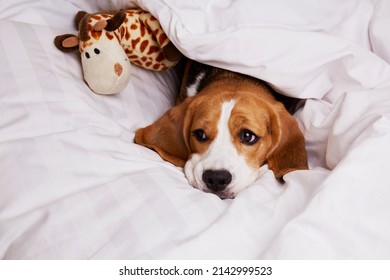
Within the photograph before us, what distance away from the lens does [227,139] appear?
1.80 meters

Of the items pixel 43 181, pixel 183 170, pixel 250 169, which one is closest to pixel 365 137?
pixel 250 169

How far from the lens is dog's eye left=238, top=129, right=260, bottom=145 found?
182 centimetres

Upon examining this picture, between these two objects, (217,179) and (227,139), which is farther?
(227,139)

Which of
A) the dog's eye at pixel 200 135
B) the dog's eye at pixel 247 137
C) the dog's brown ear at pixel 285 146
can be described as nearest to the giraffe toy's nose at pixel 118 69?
the dog's eye at pixel 200 135

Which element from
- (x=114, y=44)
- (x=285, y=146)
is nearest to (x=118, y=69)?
(x=114, y=44)

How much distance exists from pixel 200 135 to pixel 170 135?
0.15 m

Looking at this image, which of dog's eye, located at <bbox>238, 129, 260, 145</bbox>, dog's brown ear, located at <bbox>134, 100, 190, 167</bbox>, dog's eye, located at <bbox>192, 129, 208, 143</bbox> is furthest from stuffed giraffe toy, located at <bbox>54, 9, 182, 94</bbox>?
dog's eye, located at <bbox>238, 129, 260, 145</bbox>

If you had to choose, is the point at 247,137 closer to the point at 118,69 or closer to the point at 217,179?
the point at 217,179

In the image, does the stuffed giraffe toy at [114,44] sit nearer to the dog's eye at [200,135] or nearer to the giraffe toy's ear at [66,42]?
the giraffe toy's ear at [66,42]

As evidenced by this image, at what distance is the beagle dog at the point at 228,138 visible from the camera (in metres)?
1.71

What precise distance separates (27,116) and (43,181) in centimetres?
28

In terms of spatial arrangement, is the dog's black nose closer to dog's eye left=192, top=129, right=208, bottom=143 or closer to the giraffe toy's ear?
dog's eye left=192, top=129, right=208, bottom=143

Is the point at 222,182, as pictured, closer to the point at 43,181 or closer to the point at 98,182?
the point at 98,182

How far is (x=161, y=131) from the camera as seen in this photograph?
77.3 inches
